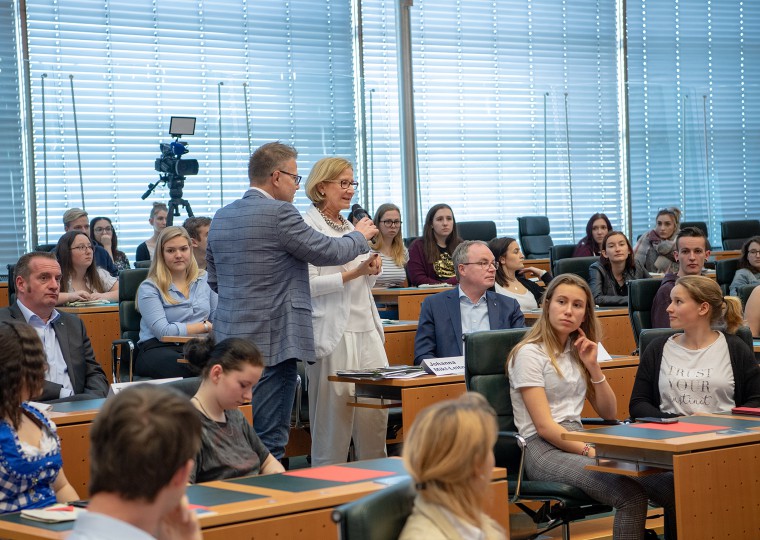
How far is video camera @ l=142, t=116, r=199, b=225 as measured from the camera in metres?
9.12

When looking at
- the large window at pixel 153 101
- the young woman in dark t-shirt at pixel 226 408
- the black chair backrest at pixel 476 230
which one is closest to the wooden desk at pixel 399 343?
the young woman in dark t-shirt at pixel 226 408

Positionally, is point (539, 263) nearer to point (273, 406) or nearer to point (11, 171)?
point (11, 171)

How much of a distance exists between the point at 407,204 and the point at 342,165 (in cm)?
725

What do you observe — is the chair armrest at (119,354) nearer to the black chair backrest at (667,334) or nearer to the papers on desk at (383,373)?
the papers on desk at (383,373)

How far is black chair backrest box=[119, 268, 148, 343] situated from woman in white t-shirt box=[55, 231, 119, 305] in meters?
0.70

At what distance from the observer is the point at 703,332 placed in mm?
4312

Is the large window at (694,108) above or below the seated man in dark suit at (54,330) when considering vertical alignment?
above

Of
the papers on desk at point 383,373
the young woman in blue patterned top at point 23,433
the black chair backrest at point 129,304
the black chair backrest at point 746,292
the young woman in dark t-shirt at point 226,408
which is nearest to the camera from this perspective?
the young woman in blue patterned top at point 23,433

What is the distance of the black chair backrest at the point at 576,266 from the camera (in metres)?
7.87

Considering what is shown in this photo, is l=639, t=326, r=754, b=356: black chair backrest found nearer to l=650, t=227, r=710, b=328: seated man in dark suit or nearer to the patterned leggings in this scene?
the patterned leggings

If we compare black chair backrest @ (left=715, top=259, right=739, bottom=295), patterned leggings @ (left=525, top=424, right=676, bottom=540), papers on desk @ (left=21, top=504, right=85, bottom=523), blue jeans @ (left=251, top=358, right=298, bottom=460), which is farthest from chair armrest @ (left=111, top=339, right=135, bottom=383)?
black chair backrest @ (left=715, top=259, right=739, bottom=295)

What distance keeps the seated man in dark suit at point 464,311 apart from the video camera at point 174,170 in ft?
14.2

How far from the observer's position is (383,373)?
4551mm

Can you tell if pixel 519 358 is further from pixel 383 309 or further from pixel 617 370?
pixel 383 309
